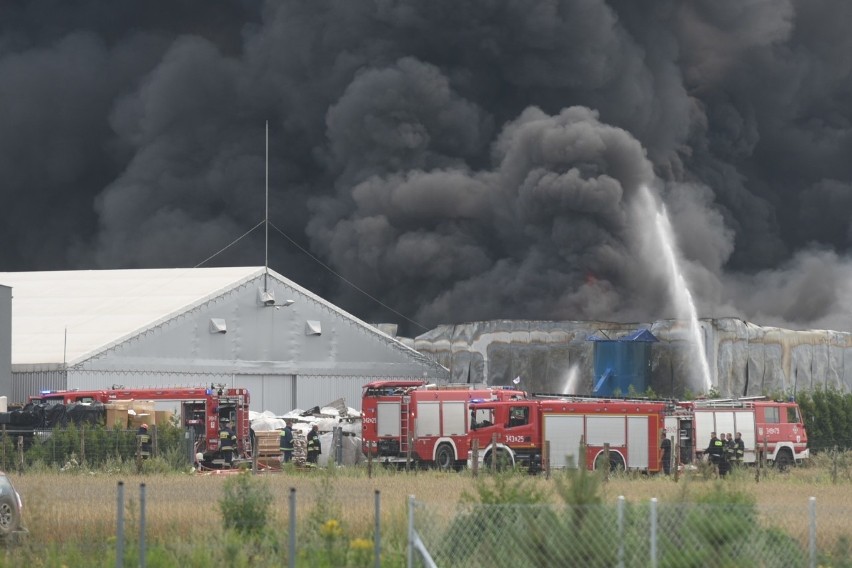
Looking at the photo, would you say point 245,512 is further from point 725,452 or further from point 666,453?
point 725,452

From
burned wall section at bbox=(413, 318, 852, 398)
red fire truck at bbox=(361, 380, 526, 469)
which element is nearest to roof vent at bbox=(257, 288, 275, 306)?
burned wall section at bbox=(413, 318, 852, 398)

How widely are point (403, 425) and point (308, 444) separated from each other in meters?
2.31

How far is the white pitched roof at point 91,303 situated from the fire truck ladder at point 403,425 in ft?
35.3

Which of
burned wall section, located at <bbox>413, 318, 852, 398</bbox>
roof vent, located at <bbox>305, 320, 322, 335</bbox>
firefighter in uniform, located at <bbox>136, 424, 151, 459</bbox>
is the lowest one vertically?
firefighter in uniform, located at <bbox>136, 424, 151, 459</bbox>

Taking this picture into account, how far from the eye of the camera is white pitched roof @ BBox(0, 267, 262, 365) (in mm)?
41375

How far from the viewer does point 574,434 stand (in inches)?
1220

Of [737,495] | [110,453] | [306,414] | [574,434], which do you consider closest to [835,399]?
[574,434]

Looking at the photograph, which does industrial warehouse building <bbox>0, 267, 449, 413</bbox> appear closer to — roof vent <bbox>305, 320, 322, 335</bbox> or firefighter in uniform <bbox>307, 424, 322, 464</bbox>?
roof vent <bbox>305, 320, 322, 335</bbox>

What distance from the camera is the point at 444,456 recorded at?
109ft

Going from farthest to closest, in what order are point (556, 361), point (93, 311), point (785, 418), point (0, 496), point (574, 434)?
point (556, 361), point (93, 311), point (785, 418), point (574, 434), point (0, 496)

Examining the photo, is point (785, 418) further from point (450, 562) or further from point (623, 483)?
point (450, 562)

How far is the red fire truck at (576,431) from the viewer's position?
30.6m

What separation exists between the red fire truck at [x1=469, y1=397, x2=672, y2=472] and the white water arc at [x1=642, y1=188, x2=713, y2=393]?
1401cm

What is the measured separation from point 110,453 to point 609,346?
70.8 ft
